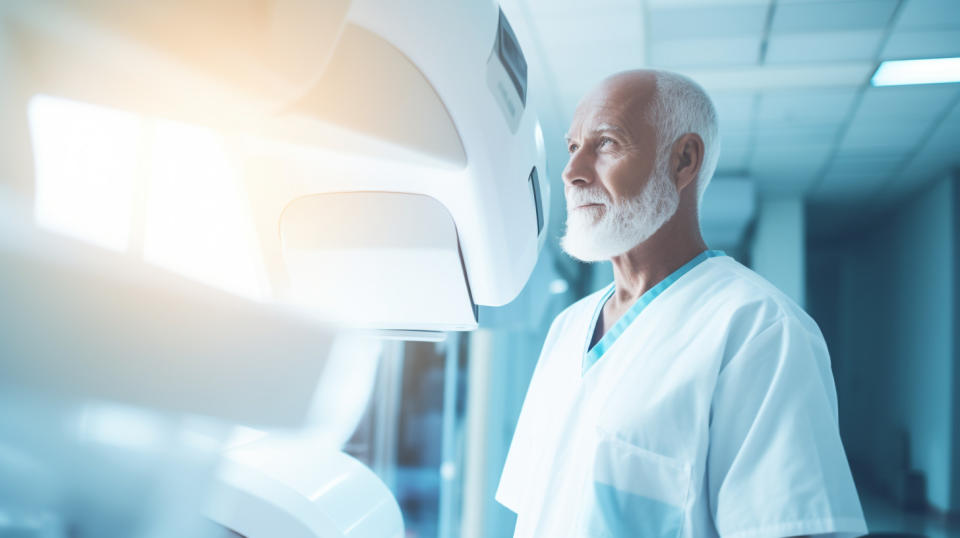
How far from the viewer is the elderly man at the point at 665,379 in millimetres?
701

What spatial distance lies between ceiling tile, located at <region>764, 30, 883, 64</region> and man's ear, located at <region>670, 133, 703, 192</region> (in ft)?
8.01

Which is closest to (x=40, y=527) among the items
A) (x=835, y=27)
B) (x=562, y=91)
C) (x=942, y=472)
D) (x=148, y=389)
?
(x=148, y=389)

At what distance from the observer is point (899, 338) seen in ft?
21.8

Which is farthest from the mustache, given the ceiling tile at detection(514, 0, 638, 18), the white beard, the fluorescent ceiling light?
the fluorescent ceiling light

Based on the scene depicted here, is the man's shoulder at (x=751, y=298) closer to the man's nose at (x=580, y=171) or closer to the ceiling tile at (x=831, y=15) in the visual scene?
the man's nose at (x=580, y=171)

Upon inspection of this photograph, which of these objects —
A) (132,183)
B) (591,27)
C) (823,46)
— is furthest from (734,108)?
(132,183)

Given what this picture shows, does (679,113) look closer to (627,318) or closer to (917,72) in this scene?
(627,318)

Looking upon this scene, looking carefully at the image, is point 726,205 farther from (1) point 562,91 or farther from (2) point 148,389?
(2) point 148,389

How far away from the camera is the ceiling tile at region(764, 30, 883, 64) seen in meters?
3.09

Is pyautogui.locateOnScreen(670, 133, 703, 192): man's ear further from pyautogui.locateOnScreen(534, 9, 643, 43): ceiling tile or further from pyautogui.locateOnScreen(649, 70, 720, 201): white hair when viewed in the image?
pyautogui.locateOnScreen(534, 9, 643, 43): ceiling tile

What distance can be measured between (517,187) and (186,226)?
0.22 m

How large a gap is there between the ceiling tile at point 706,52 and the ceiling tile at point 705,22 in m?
0.05

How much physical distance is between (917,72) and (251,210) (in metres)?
3.95

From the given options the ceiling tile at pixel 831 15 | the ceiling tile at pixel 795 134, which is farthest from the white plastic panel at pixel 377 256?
the ceiling tile at pixel 795 134
